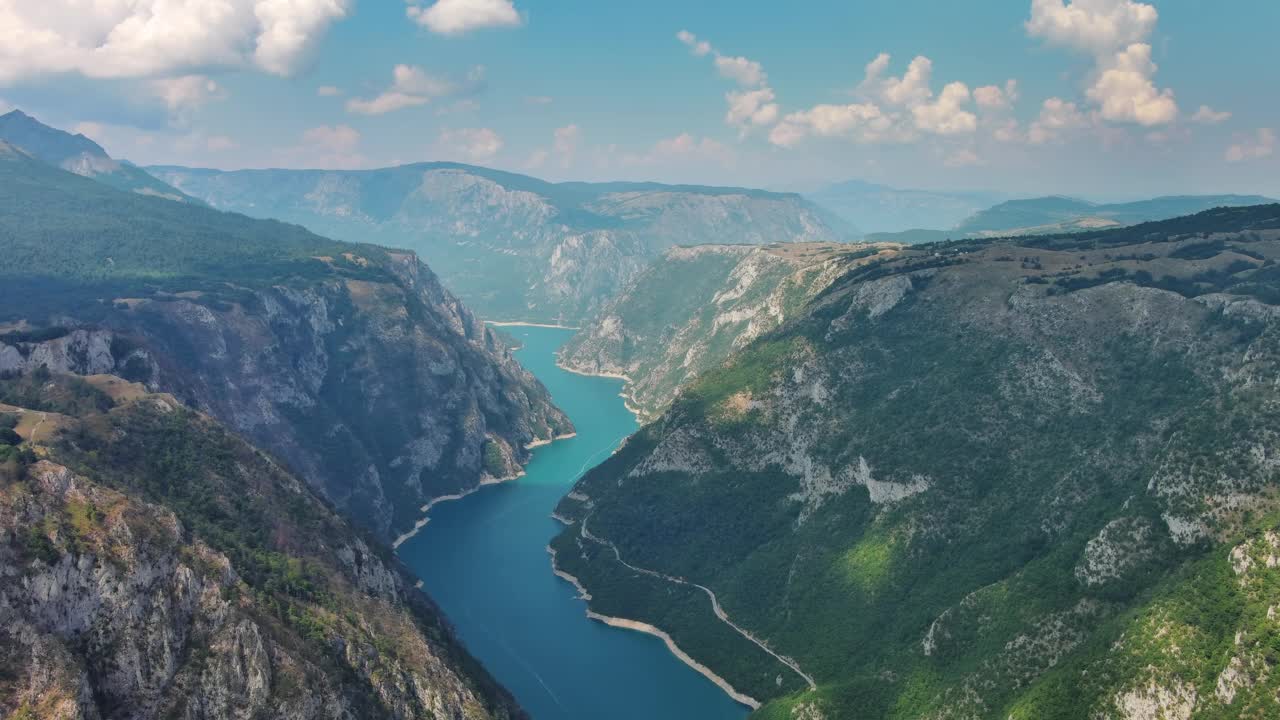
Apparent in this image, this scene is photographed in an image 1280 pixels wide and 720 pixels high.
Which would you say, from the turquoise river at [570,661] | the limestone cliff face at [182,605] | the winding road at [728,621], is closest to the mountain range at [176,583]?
the limestone cliff face at [182,605]

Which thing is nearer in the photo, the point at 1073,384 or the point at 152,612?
the point at 152,612

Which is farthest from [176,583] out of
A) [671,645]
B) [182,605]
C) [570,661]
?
[671,645]

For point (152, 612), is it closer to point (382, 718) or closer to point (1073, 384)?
point (382, 718)

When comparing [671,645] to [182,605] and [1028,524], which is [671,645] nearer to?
[1028,524]

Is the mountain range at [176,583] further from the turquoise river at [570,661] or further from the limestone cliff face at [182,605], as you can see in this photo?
the turquoise river at [570,661]

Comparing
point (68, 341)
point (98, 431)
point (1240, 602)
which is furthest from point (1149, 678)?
point (68, 341)

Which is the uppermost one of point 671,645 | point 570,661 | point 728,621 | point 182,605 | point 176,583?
point 176,583
